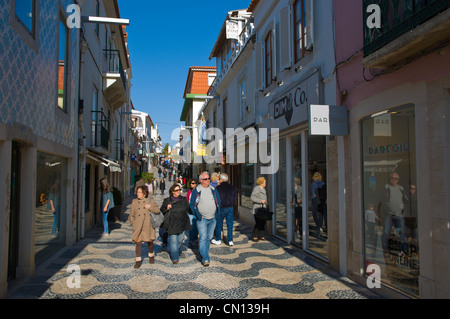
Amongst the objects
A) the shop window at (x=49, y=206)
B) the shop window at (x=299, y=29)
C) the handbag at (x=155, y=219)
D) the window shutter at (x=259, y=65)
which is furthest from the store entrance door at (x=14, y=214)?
the window shutter at (x=259, y=65)

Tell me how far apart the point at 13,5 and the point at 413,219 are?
6.33 m

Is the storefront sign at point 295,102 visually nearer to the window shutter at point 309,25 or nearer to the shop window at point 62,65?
the window shutter at point 309,25

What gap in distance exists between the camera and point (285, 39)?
915 cm

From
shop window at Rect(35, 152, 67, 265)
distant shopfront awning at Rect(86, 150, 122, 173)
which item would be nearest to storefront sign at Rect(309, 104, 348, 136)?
shop window at Rect(35, 152, 67, 265)

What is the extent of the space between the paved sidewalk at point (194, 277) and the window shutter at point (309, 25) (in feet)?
15.3

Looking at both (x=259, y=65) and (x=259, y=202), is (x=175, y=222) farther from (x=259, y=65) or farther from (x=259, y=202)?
(x=259, y=65)

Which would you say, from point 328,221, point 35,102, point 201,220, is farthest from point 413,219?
point 35,102

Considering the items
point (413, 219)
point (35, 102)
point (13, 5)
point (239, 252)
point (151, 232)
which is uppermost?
point (13, 5)

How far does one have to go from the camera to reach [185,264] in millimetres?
6961

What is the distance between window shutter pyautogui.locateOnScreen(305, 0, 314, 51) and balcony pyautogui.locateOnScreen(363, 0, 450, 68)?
2.45 meters

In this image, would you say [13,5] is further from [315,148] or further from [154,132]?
[154,132]

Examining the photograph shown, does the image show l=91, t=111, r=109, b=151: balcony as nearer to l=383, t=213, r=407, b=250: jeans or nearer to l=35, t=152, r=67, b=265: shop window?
l=35, t=152, r=67, b=265: shop window

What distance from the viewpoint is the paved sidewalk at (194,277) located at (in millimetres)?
5141

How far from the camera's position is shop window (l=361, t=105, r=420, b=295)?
4.68 metres
